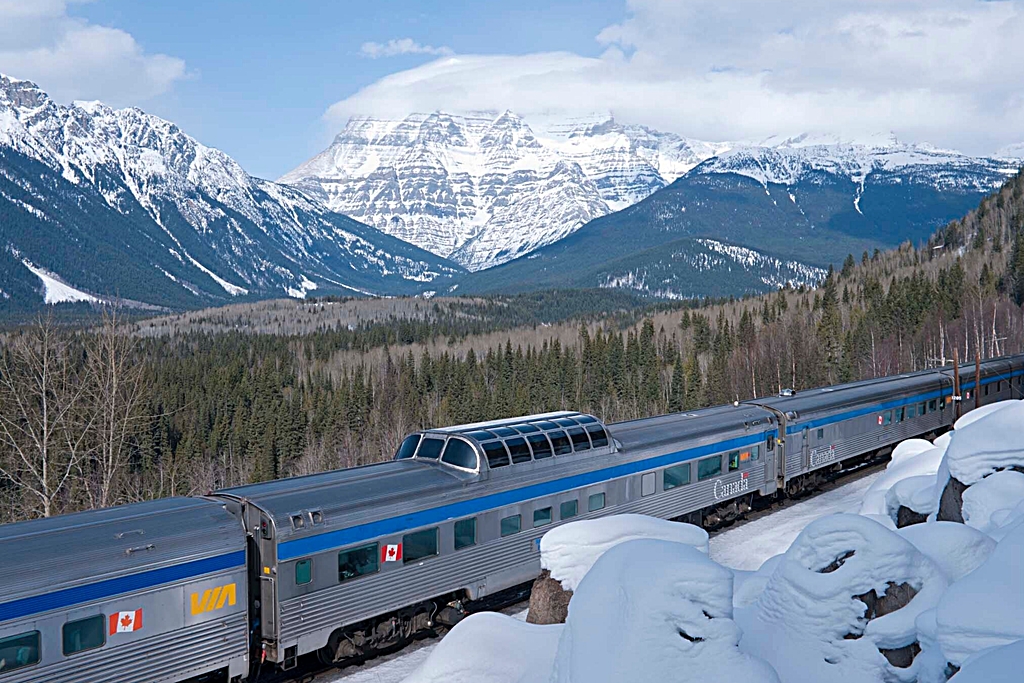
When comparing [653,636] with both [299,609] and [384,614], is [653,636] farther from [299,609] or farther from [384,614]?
[384,614]

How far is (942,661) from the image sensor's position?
10.6 meters

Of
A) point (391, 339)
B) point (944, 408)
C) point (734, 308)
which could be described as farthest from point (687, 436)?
point (391, 339)

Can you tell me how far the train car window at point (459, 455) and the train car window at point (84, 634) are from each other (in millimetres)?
8277

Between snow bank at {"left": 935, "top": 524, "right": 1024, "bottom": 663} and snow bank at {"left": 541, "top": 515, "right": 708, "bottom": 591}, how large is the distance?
510 centimetres

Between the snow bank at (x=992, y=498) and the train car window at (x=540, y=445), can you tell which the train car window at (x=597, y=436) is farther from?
the snow bank at (x=992, y=498)

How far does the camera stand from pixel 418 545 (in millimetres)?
18766

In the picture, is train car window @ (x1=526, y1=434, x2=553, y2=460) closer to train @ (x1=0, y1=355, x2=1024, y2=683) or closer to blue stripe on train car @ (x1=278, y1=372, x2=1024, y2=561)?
train @ (x1=0, y1=355, x2=1024, y2=683)

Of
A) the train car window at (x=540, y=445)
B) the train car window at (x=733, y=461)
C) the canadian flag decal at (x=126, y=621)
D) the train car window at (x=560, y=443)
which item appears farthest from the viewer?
the train car window at (x=733, y=461)

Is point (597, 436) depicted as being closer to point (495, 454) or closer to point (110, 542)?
point (495, 454)

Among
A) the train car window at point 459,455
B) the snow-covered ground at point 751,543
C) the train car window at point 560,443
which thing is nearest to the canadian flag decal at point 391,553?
the snow-covered ground at point 751,543

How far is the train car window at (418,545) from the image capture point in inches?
728

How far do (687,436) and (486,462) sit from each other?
867cm

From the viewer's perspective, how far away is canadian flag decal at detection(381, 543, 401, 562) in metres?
18.1

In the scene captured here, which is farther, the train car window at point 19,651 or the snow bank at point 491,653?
the train car window at point 19,651
